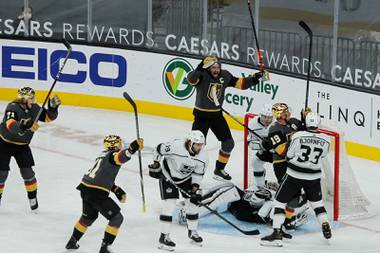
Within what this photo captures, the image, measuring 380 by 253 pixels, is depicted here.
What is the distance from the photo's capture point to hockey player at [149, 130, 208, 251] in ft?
30.0

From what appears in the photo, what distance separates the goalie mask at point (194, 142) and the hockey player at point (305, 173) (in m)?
0.83

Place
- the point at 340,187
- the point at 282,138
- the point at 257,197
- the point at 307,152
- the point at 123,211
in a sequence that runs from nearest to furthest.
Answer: the point at 307,152 < the point at 282,138 < the point at 257,197 < the point at 340,187 < the point at 123,211

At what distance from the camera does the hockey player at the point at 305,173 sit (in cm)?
927

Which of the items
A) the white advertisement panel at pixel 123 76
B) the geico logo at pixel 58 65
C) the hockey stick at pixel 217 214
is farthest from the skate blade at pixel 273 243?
the geico logo at pixel 58 65

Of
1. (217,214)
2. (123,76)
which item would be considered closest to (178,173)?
(217,214)

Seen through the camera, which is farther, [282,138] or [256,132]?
[256,132]

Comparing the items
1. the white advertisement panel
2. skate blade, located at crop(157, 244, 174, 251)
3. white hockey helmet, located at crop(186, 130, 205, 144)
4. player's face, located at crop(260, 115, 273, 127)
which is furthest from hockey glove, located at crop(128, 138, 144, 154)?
the white advertisement panel

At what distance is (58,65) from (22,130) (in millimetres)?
5750

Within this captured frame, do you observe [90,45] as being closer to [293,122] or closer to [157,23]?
[157,23]

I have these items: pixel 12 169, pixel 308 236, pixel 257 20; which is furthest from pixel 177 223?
pixel 257 20

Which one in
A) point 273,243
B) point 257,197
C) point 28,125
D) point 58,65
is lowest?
point 273,243

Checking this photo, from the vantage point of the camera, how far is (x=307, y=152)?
30.4 feet

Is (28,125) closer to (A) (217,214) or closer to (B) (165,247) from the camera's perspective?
(B) (165,247)

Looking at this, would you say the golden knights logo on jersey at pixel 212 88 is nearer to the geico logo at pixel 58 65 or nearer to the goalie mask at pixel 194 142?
the goalie mask at pixel 194 142
